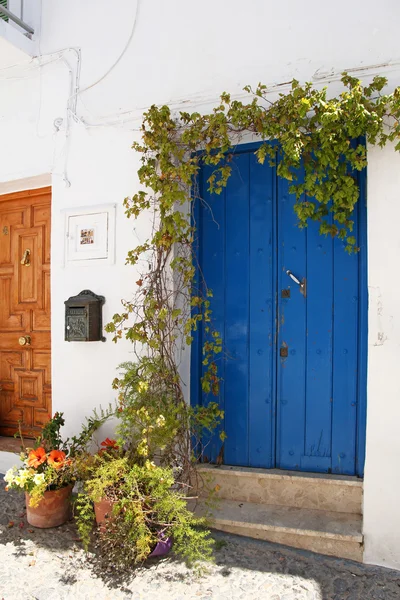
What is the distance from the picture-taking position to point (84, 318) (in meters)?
3.71

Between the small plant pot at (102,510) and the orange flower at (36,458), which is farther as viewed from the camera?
the orange flower at (36,458)

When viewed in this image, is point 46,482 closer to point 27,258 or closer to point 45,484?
point 45,484

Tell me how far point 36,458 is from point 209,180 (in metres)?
2.30

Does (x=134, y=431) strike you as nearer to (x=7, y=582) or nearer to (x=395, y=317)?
(x=7, y=582)

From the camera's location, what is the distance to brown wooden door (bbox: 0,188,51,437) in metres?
4.42

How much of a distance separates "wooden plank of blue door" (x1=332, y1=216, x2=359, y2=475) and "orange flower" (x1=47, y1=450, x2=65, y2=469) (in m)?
1.93

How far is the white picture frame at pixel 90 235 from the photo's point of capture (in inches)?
149

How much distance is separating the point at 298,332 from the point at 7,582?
2440 mm

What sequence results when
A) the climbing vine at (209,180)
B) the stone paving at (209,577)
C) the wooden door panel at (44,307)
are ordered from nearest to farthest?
the stone paving at (209,577)
the climbing vine at (209,180)
the wooden door panel at (44,307)

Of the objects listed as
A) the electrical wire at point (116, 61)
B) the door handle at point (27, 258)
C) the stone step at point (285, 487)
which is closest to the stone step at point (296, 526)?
the stone step at point (285, 487)

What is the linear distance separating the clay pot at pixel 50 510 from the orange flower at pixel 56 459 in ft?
0.72

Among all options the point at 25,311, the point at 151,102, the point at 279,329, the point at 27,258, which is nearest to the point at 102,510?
the point at 279,329

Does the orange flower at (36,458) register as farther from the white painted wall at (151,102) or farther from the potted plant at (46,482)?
the white painted wall at (151,102)

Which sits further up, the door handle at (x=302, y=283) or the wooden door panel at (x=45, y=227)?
the wooden door panel at (x=45, y=227)
